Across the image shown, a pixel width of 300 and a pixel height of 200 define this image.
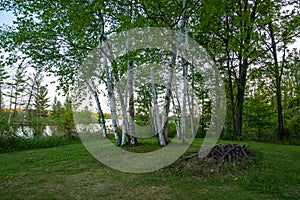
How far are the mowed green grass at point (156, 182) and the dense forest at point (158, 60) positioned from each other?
8.90 ft

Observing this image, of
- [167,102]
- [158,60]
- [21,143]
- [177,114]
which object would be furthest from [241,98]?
[21,143]

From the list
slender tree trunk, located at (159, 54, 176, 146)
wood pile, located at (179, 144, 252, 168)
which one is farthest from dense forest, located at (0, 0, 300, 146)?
wood pile, located at (179, 144, 252, 168)

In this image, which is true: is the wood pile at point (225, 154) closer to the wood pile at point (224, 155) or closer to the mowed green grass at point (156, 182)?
the wood pile at point (224, 155)

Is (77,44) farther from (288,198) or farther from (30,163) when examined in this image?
(288,198)

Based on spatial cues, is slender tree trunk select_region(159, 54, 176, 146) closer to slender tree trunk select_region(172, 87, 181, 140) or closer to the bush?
slender tree trunk select_region(172, 87, 181, 140)

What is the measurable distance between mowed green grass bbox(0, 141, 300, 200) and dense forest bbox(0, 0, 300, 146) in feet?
8.90

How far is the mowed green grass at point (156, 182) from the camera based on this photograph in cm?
354

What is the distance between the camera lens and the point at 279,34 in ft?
38.7

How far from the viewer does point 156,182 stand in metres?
4.19

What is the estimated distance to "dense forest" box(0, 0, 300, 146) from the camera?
6477 millimetres

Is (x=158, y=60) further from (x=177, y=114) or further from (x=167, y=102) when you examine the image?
(x=177, y=114)

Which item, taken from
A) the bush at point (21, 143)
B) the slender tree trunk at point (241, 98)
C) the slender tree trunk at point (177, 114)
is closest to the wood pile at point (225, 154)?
the slender tree trunk at point (177, 114)

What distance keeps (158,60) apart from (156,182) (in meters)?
4.31

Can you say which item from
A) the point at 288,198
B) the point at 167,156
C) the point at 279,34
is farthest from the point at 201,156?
the point at 279,34
